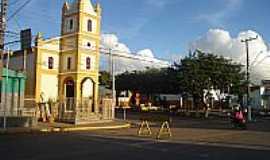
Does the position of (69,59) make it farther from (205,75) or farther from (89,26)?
(205,75)

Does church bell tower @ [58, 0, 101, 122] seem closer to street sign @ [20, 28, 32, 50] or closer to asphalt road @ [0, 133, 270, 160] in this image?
street sign @ [20, 28, 32, 50]

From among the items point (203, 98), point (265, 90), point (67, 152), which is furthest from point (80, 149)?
point (265, 90)

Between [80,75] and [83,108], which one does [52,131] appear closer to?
[83,108]

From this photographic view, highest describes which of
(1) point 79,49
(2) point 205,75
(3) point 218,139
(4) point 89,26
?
(4) point 89,26

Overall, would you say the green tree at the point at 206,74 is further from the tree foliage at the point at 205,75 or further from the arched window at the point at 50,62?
the arched window at the point at 50,62

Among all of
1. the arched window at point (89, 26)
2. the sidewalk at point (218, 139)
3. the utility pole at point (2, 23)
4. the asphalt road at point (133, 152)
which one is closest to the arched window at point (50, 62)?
the arched window at point (89, 26)

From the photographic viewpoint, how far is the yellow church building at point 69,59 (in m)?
44.6

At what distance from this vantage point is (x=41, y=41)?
146 feet

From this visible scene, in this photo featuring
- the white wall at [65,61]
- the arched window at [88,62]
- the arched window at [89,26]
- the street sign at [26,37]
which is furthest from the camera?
the arched window at [89,26]

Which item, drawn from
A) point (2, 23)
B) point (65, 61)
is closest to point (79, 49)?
point (65, 61)

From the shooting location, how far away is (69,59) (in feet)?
151

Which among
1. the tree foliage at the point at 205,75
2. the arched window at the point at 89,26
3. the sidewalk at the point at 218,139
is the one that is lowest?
the sidewalk at the point at 218,139

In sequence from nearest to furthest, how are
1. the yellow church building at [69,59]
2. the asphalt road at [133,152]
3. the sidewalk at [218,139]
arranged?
the asphalt road at [133,152] → the sidewalk at [218,139] → the yellow church building at [69,59]

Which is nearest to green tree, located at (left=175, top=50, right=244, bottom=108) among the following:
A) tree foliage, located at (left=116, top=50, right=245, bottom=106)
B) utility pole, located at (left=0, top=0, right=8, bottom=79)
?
tree foliage, located at (left=116, top=50, right=245, bottom=106)
